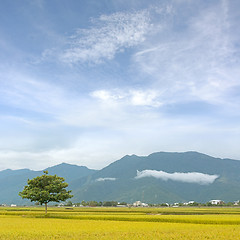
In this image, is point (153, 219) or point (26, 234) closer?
point (26, 234)

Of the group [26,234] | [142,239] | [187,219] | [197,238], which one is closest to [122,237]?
[142,239]

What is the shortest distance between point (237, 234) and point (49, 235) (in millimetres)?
24655

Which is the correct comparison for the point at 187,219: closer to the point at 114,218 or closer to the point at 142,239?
the point at 114,218

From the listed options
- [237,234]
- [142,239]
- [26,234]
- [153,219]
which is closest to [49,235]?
[26,234]

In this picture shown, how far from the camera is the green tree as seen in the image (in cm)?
8788

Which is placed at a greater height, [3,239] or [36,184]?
[36,184]

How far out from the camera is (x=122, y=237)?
3584 centimetres

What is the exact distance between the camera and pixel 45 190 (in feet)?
289

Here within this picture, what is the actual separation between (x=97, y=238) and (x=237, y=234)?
18560 millimetres

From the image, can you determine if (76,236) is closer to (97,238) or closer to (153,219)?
(97,238)

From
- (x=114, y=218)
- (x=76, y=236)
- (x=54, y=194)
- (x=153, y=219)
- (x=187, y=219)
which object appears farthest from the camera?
(x=54, y=194)

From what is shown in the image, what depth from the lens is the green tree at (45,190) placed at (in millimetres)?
87875

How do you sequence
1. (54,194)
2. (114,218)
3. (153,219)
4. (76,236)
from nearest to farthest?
(76,236)
(153,219)
(114,218)
(54,194)

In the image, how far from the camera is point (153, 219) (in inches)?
2596
